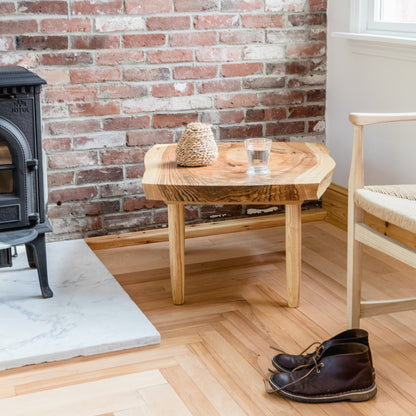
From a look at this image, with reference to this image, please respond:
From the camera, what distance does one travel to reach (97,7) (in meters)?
2.71

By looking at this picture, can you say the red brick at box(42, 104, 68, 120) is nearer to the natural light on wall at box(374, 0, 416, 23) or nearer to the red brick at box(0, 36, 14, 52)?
the red brick at box(0, 36, 14, 52)

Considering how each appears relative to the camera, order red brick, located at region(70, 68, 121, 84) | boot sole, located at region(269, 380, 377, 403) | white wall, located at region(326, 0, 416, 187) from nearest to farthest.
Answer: boot sole, located at region(269, 380, 377, 403)
white wall, located at region(326, 0, 416, 187)
red brick, located at region(70, 68, 121, 84)

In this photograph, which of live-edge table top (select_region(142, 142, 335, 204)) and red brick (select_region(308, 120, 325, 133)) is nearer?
live-edge table top (select_region(142, 142, 335, 204))

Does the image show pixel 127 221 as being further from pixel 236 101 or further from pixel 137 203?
pixel 236 101

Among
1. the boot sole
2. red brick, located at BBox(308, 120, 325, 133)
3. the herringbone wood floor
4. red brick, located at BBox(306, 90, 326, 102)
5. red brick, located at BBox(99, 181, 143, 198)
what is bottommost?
the herringbone wood floor

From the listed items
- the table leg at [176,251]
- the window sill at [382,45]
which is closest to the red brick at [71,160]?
the table leg at [176,251]

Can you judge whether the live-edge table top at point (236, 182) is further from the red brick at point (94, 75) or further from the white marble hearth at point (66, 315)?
the red brick at point (94, 75)

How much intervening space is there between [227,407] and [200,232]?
4.57ft

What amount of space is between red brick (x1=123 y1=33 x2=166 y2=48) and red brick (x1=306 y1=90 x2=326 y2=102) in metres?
0.73

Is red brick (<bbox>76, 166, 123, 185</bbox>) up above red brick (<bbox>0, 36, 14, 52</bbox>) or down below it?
below

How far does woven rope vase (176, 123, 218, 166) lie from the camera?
90.0 inches

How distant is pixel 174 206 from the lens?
2254mm

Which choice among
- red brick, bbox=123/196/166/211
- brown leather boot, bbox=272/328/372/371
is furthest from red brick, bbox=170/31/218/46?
brown leather boot, bbox=272/328/372/371

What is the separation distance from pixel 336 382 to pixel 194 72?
161 centimetres
